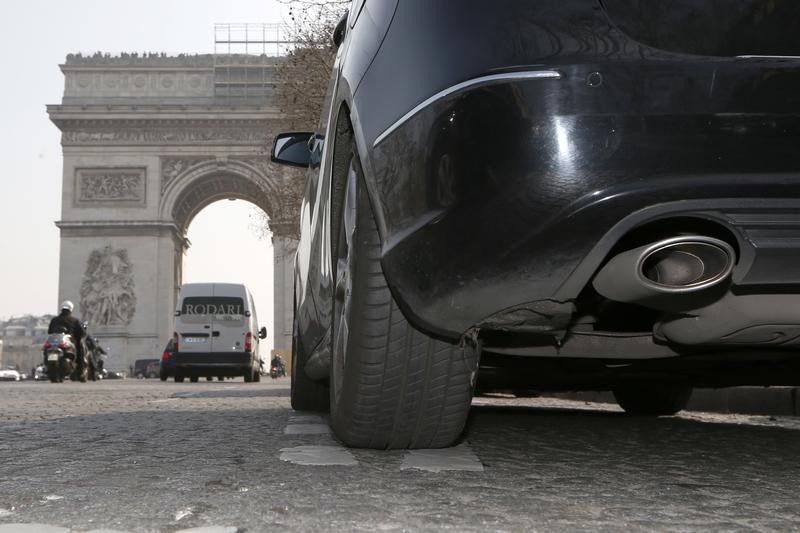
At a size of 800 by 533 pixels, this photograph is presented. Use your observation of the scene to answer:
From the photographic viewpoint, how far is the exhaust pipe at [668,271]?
204 cm

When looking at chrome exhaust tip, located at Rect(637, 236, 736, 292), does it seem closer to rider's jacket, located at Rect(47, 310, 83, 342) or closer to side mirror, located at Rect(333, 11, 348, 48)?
side mirror, located at Rect(333, 11, 348, 48)

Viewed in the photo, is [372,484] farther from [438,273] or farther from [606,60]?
[606,60]

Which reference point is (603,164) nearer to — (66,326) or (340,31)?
(340,31)

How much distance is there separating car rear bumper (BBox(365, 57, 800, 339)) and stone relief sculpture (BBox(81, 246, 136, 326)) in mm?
37913

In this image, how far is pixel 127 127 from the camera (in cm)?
4031

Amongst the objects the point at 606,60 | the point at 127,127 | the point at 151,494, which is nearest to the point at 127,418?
the point at 151,494

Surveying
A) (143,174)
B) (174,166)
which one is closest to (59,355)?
(143,174)

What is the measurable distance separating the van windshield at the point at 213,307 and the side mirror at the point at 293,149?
664 inches

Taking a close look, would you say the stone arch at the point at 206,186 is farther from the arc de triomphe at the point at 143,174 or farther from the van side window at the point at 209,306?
the van side window at the point at 209,306

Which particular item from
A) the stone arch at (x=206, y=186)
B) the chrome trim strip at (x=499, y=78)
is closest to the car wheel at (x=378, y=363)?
the chrome trim strip at (x=499, y=78)

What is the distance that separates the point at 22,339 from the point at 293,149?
130m

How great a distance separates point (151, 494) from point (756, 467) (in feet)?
5.30

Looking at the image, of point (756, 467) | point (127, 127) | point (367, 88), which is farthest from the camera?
point (127, 127)

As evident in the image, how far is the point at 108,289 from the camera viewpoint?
127 feet
